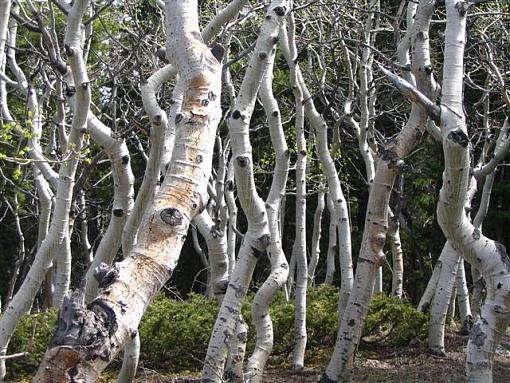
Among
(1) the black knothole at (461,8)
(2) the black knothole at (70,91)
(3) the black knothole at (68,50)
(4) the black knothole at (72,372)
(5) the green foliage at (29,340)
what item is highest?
(1) the black knothole at (461,8)

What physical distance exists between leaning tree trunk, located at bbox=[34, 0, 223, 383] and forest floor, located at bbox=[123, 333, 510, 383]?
599 centimetres

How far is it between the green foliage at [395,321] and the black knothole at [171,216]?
29.7 feet

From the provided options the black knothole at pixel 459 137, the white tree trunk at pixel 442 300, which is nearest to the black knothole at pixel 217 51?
the black knothole at pixel 459 137

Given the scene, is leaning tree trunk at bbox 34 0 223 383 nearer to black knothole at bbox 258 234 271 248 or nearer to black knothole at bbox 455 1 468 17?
black knothole at bbox 455 1 468 17

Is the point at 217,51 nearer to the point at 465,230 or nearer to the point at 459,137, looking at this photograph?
the point at 459,137

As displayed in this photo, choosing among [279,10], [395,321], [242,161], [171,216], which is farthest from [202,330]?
[171,216]

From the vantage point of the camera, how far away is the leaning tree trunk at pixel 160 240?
6.64 ft

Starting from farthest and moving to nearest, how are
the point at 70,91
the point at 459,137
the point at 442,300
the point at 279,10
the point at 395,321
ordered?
the point at 395,321, the point at 442,300, the point at 70,91, the point at 279,10, the point at 459,137

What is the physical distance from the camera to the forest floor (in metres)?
9.16

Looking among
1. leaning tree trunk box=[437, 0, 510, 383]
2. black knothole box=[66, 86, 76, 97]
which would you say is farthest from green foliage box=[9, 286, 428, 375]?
leaning tree trunk box=[437, 0, 510, 383]

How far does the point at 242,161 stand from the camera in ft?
21.4

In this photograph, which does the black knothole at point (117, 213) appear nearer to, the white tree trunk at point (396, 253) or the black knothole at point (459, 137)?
the black knothole at point (459, 137)

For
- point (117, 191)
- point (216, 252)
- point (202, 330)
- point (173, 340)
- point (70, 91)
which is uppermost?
point (70, 91)

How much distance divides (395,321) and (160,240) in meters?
9.39
